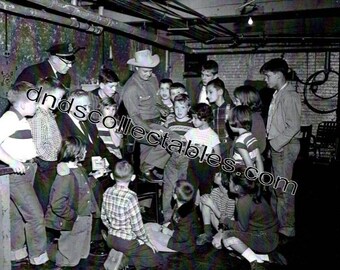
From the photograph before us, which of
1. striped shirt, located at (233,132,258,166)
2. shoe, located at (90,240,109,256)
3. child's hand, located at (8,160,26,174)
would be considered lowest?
shoe, located at (90,240,109,256)

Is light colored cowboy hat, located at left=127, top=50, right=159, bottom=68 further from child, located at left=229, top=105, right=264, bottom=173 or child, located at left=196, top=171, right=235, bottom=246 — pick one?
child, located at left=196, top=171, right=235, bottom=246

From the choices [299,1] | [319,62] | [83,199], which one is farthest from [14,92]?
[319,62]

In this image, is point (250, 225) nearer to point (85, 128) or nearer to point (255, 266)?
point (255, 266)

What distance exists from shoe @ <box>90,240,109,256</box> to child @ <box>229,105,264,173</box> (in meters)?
1.62

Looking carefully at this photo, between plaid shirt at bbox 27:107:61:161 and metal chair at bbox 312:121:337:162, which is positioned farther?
metal chair at bbox 312:121:337:162

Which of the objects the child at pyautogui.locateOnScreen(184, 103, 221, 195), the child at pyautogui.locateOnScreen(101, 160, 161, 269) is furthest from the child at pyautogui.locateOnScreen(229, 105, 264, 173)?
the child at pyautogui.locateOnScreen(101, 160, 161, 269)

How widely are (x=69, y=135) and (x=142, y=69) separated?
1.78 meters

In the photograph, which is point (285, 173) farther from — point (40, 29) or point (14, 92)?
point (40, 29)

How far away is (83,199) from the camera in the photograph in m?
3.80

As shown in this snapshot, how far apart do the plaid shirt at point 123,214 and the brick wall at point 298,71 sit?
7692 millimetres

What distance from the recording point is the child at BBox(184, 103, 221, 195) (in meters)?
4.70

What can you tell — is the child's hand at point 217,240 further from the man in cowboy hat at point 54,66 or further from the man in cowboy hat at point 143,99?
the man in cowboy hat at point 54,66

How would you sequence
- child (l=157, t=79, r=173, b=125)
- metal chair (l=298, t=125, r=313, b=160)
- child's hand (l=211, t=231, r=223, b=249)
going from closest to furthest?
1. child's hand (l=211, t=231, r=223, b=249)
2. child (l=157, t=79, r=173, b=125)
3. metal chair (l=298, t=125, r=313, b=160)

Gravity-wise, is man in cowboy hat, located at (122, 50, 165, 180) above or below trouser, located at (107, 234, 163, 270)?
above
